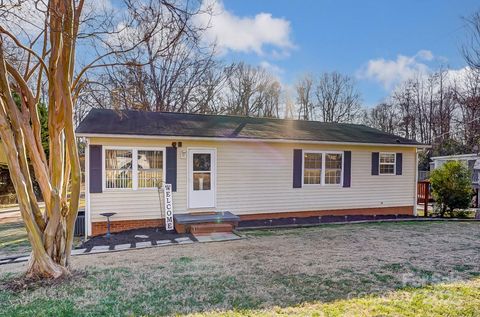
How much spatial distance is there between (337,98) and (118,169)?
26.0 metres

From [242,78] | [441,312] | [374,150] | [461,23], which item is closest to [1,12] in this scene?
[441,312]

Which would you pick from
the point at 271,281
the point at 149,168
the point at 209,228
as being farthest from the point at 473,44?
the point at 149,168

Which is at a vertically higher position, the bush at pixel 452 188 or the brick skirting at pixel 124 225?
the bush at pixel 452 188

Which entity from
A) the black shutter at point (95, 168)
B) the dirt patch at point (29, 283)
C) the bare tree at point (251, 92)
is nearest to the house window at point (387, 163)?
the black shutter at point (95, 168)

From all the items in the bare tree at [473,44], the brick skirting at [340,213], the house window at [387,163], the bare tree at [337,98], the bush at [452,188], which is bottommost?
the brick skirting at [340,213]

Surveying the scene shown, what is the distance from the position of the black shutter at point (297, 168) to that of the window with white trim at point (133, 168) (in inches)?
168

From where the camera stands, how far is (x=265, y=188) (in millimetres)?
9758

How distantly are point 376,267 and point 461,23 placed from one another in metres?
9.76

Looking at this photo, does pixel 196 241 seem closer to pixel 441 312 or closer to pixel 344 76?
pixel 441 312

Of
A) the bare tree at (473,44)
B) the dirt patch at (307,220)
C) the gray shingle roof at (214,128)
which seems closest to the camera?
the gray shingle roof at (214,128)

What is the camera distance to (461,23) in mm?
10172

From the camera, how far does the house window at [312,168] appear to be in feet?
33.6

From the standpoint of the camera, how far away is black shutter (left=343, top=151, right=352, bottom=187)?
1054 centimetres

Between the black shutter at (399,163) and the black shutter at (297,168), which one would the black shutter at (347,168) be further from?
the black shutter at (399,163)
